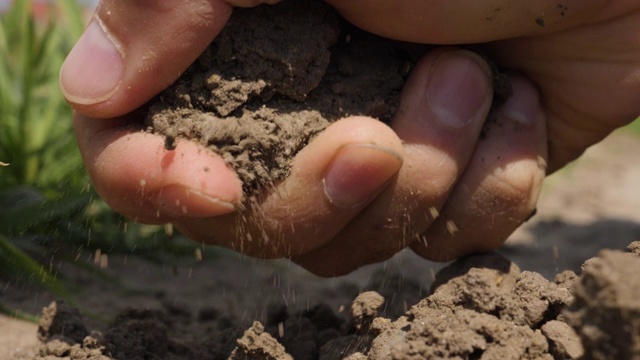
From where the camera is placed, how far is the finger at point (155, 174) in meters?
1.47

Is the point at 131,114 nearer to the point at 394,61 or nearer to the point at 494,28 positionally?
the point at 394,61

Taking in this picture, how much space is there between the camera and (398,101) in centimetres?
168

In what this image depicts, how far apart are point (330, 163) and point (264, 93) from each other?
0.18 m

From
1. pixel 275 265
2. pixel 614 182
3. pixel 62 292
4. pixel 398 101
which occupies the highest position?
pixel 398 101

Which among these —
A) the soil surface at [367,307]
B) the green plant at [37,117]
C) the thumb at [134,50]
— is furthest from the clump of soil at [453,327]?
the green plant at [37,117]

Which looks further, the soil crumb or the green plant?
the green plant

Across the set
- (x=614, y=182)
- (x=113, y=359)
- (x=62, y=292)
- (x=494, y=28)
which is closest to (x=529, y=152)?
(x=494, y=28)

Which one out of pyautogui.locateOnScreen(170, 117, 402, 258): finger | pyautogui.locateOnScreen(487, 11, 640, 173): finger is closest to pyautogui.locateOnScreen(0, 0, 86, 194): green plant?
pyautogui.locateOnScreen(170, 117, 402, 258): finger

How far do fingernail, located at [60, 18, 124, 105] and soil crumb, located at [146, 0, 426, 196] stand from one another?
9cm

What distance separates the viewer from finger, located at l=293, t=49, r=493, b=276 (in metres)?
1.65

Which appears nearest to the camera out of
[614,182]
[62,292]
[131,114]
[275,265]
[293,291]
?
[131,114]

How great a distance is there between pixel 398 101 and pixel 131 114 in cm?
52

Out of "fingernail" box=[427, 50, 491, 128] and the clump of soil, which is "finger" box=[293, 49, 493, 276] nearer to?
"fingernail" box=[427, 50, 491, 128]

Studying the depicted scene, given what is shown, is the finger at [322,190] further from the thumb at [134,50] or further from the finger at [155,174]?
the thumb at [134,50]
